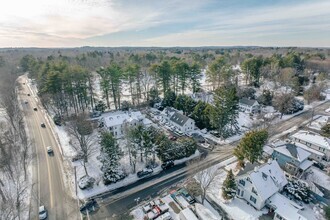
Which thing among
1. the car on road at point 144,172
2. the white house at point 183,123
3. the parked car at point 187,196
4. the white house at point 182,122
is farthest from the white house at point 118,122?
the parked car at point 187,196

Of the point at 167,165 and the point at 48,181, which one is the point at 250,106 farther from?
the point at 48,181

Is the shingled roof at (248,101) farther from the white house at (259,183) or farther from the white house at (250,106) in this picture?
the white house at (259,183)

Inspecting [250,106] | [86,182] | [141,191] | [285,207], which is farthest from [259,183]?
[250,106]

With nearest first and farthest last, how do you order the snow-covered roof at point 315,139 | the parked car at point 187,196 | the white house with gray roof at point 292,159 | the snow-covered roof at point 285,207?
the snow-covered roof at point 285,207 → the parked car at point 187,196 → the white house with gray roof at point 292,159 → the snow-covered roof at point 315,139

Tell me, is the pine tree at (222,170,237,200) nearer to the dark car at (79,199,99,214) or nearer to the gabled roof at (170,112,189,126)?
the dark car at (79,199,99,214)

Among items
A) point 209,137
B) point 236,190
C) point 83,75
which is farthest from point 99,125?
point 236,190

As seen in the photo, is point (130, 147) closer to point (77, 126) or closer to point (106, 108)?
point (77, 126)

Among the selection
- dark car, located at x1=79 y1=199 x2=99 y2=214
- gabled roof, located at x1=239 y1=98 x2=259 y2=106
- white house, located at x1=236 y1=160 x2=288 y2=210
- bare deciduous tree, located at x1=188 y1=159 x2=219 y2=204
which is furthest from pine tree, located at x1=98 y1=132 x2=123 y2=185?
gabled roof, located at x1=239 y1=98 x2=259 y2=106
